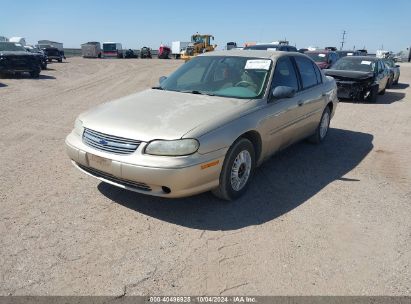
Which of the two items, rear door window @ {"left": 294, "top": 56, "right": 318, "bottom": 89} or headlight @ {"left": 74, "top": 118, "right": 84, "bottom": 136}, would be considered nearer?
headlight @ {"left": 74, "top": 118, "right": 84, "bottom": 136}

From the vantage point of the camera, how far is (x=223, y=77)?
15.5 feet

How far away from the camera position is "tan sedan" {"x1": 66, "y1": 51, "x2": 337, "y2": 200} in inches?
135

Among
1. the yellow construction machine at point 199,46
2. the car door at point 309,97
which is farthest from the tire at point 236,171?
the yellow construction machine at point 199,46

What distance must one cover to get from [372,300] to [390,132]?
6.14 m

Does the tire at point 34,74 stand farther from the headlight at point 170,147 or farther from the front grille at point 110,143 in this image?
the headlight at point 170,147

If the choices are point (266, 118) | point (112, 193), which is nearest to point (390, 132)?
point (266, 118)

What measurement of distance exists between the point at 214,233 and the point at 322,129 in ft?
12.7

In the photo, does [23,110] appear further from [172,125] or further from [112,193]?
[172,125]

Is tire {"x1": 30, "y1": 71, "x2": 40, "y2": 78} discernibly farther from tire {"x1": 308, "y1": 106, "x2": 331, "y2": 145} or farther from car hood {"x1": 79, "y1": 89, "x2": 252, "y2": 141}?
tire {"x1": 308, "y1": 106, "x2": 331, "y2": 145}

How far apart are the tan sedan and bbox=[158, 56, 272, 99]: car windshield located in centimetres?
1

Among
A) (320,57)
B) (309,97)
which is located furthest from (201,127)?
(320,57)

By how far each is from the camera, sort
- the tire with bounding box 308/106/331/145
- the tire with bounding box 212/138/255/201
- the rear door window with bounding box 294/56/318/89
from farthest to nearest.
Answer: the tire with bounding box 308/106/331/145 → the rear door window with bounding box 294/56/318/89 → the tire with bounding box 212/138/255/201

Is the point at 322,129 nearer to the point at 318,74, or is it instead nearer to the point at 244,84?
the point at 318,74

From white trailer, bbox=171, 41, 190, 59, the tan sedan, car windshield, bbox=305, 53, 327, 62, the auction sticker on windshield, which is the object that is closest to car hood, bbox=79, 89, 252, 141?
the tan sedan
